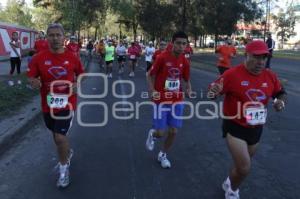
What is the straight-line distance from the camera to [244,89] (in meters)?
4.89

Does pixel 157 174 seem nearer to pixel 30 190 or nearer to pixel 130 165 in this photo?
pixel 130 165

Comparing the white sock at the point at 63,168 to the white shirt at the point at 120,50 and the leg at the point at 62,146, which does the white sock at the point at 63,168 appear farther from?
the white shirt at the point at 120,50

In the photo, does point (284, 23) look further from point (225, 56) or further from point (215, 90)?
point (215, 90)

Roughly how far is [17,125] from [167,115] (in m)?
3.48

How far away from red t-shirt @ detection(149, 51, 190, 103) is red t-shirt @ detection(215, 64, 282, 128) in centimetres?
154

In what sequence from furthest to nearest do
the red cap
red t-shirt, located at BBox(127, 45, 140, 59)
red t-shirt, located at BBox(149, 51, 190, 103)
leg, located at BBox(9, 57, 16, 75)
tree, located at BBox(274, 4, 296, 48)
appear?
tree, located at BBox(274, 4, 296, 48), red t-shirt, located at BBox(127, 45, 140, 59), leg, located at BBox(9, 57, 16, 75), red t-shirt, located at BBox(149, 51, 190, 103), the red cap

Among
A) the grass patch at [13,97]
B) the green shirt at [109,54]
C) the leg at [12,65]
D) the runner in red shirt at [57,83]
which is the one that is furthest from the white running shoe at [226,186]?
the green shirt at [109,54]

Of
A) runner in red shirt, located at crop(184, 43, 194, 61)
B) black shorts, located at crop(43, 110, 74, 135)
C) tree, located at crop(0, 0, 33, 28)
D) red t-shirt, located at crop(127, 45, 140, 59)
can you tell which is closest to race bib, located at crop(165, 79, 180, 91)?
runner in red shirt, located at crop(184, 43, 194, 61)

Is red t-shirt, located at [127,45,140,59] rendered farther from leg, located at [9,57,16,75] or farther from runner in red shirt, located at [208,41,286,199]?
runner in red shirt, located at [208,41,286,199]

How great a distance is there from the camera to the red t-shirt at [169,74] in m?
6.45

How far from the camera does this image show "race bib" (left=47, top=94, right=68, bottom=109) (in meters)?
5.58

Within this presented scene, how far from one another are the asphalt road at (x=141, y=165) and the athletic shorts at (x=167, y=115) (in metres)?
0.57

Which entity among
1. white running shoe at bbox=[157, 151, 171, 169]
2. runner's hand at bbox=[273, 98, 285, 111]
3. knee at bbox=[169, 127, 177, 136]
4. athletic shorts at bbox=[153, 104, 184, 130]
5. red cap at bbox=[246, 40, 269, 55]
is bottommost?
white running shoe at bbox=[157, 151, 171, 169]

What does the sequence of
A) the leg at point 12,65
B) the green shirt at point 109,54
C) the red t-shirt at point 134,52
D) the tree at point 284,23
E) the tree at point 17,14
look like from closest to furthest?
the leg at point 12,65 → the green shirt at point 109,54 → the red t-shirt at point 134,52 → the tree at point 17,14 → the tree at point 284,23
